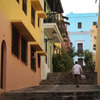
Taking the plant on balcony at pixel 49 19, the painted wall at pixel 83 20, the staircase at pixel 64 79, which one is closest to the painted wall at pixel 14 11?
the staircase at pixel 64 79

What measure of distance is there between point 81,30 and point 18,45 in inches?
1749

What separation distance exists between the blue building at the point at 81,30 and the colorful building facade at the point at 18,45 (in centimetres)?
3584

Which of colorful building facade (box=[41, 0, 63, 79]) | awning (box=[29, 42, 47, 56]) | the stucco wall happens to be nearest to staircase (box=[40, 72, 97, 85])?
colorful building facade (box=[41, 0, 63, 79])

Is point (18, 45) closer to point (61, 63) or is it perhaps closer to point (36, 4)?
point (36, 4)

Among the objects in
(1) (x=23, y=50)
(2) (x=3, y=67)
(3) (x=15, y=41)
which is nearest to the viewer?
(2) (x=3, y=67)

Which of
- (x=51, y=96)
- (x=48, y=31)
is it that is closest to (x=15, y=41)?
(x=51, y=96)

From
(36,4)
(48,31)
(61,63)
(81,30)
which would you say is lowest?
(61,63)

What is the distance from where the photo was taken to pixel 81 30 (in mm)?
62062

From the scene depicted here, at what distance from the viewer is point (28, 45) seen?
2188cm

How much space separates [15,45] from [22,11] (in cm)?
259

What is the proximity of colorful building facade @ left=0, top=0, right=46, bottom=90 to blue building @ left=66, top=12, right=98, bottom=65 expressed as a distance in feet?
118

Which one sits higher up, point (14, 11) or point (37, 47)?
point (14, 11)

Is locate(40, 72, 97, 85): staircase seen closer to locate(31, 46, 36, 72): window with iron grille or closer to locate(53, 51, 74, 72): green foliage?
locate(31, 46, 36, 72): window with iron grille

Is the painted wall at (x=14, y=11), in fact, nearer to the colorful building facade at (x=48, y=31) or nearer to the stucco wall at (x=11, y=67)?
the stucco wall at (x=11, y=67)
